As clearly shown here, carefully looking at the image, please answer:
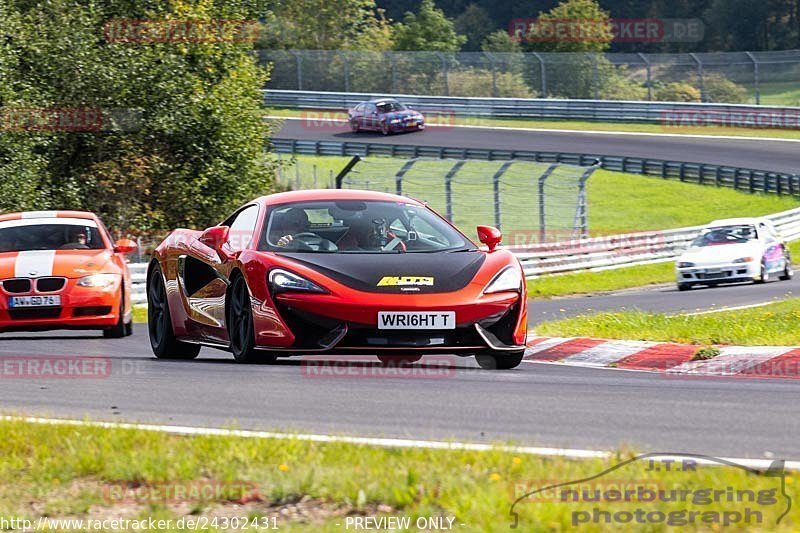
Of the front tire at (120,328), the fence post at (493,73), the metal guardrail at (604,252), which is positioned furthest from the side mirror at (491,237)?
the fence post at (493,73)

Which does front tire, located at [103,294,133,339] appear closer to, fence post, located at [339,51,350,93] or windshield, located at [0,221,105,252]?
windshield, located at [0,221,105,252]

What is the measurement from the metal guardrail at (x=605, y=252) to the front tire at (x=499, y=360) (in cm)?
1782

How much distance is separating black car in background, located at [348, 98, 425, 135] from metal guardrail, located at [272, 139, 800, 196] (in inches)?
133

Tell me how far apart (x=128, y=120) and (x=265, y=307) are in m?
24.3

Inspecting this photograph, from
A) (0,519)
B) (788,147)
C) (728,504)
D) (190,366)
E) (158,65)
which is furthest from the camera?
(788,147)

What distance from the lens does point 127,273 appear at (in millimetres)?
14289

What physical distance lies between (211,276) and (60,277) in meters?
3.68

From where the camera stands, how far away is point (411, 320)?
8797 mm

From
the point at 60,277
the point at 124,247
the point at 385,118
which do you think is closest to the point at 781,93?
the point at 385,118

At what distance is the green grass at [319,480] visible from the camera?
188 inches

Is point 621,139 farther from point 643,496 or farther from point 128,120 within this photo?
point 643,496

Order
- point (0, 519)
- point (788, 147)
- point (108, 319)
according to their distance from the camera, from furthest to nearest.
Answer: point (788, 147), point (108, 319), point (0, 519)

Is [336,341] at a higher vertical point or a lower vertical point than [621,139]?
higher

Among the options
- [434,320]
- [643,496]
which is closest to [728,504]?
[643,496]
